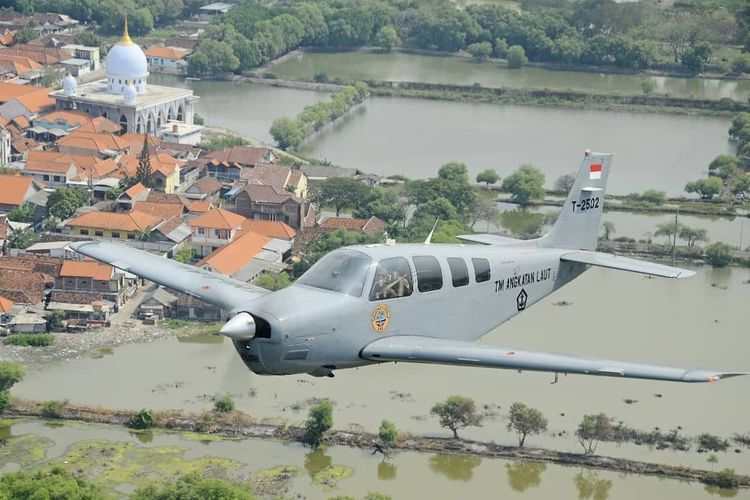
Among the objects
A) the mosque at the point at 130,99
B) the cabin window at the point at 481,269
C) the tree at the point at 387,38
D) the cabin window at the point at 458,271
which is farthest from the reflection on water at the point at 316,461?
the tree at the point at 387,38

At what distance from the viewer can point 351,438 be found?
24.2 m

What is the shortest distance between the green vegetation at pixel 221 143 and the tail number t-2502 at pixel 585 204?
23.9 meters

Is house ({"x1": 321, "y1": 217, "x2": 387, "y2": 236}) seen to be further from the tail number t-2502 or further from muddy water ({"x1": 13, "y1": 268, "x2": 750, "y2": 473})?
the tail number t-2502

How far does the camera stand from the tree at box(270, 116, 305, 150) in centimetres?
4309

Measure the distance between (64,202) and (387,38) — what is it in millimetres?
26977

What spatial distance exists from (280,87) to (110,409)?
28748 millimetres

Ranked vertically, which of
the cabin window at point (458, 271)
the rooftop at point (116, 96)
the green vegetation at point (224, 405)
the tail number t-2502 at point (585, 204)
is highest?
the tail number t-2502 at point (585, 204)

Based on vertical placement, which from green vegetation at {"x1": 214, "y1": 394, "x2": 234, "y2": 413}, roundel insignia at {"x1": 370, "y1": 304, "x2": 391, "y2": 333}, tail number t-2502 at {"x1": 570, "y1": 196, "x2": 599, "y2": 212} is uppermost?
tail number t-2502 at {"x1": 570, "y1": 196, "x2": 599, "y2": 212}

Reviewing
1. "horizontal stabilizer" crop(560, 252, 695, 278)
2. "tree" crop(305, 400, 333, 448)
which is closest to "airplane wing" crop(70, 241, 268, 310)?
"horizontal stabilizer" crop(560, 252, 695, 278)

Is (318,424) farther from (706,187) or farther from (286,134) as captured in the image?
(286,134)

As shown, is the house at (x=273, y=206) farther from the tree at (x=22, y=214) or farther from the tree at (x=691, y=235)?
the tree at (x=691, y=235)

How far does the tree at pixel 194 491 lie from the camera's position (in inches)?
818

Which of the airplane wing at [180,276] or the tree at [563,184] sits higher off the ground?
the airplane wing at [180,276]

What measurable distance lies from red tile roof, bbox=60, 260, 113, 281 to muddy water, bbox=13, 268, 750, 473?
1.96m
